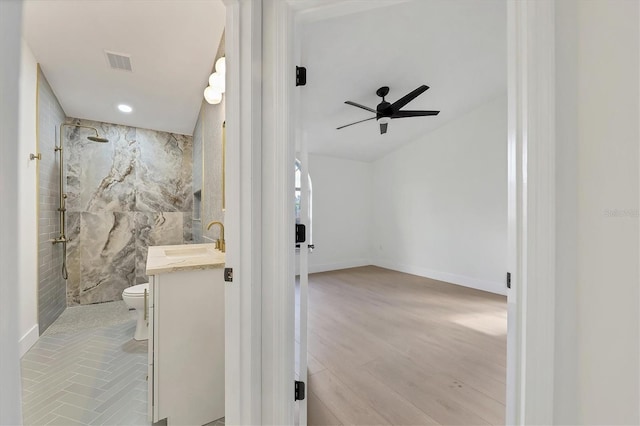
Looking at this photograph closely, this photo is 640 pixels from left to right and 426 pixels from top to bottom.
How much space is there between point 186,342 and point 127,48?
2.44 m

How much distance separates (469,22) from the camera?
2582 millimetres

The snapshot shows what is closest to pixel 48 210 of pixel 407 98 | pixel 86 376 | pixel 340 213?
pixel 86 376

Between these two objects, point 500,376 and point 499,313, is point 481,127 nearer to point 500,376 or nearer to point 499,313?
point 499,313

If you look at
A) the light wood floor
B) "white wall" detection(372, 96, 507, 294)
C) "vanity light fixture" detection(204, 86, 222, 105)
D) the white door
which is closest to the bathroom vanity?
the white door

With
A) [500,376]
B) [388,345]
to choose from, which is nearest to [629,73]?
[500,376]

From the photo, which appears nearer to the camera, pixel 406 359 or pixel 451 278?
pixel 406 359

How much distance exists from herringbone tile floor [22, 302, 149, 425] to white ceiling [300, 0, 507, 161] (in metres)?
2.08

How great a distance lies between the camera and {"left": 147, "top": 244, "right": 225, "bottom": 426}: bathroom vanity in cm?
139

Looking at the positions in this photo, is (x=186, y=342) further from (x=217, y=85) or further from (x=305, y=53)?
(x=305, y=53)

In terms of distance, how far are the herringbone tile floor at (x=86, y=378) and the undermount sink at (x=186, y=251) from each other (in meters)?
0.90

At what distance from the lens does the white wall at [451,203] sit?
13.3ft

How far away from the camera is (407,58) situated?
2.92 metres

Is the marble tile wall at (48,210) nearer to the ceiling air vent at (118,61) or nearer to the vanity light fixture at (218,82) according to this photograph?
the ceiling air vent at (118,61)

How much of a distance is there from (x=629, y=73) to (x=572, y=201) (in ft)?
1.25
